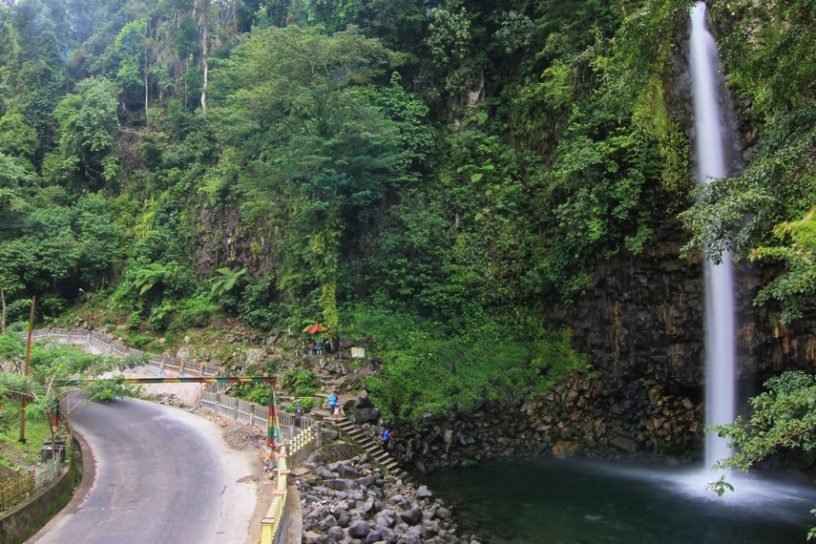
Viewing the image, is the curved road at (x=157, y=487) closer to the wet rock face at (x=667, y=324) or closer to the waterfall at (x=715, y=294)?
the wet rock face at (x=667, y=324)

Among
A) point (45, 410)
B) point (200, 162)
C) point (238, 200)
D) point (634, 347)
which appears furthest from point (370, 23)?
point (45, 410)

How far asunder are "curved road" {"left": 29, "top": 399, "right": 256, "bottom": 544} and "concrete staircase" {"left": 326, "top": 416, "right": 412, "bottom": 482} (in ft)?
11.1

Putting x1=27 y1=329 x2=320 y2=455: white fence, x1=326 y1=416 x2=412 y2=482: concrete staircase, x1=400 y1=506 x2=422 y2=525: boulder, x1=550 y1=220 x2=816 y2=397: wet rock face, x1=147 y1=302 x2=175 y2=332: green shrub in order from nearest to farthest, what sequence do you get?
x1=400 y1=506 x2=422 y2=525: boulder → x1=27 y1=329 x2=320 y2=455: white fence → x1=326 y1=416 x2=412 y2=482: concrete staircase → x1=550 y1=220 x2=816 y2=397: wet rock face → x1=147 y1=302 x2=175 y2=332: green shrub

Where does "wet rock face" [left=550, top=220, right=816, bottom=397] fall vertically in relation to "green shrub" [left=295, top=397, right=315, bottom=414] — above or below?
above

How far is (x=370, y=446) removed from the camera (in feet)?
63.0

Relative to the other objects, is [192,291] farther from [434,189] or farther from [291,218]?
[434,189]

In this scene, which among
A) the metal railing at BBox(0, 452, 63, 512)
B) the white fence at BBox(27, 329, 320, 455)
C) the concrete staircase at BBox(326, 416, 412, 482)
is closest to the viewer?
the metal railing at BBox(0, 452, 63, 512)

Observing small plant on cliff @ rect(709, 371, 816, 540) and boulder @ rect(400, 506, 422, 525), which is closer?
small plant on cliff @ rect(709, 371, 816, 540)

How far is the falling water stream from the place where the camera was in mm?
15023

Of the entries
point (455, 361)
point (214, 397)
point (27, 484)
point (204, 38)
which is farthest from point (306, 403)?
point (204, 38)

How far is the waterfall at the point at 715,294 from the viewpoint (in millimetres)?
20344

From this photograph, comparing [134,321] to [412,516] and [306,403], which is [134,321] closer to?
[306,403]

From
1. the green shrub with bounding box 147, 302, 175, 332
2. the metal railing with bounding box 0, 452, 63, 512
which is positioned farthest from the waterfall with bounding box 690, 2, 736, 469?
the green shrub with bounding box 147, 302, 175, 332

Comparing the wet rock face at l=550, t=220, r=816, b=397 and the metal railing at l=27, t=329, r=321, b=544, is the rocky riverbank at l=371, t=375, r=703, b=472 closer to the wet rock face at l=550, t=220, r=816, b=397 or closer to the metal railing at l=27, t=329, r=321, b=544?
the wet rock face at l=550, t=220, r=816, b=397
